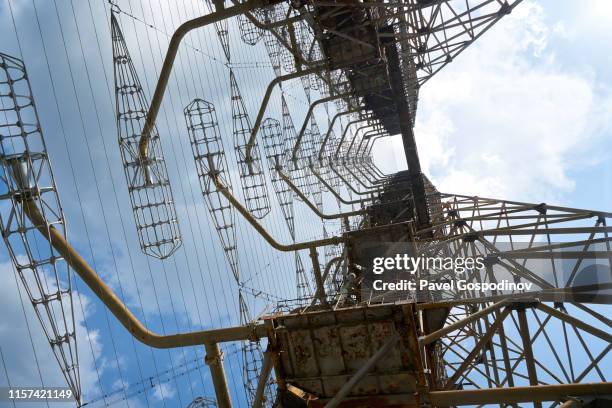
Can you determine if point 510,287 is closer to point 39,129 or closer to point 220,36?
point 39,129

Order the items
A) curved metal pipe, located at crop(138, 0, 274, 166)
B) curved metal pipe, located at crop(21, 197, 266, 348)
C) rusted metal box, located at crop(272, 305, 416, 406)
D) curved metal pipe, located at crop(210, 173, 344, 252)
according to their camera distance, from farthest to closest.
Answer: curved metal pipe, located at crop(210, 173, 344, 252), curved metal pipe, located at crop(138, 0, 274, 166), curved metal pipe, located at crop(21, 197, 266, 348), rusted metal box, located at crop(272, 305, 416, 406)

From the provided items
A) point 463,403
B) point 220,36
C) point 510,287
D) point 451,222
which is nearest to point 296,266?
point 451,222

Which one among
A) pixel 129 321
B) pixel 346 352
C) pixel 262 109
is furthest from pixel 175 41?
pixel 346 352

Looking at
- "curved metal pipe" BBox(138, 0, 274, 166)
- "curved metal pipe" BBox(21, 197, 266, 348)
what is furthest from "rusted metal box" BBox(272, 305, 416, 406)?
"curved metal pipe" BBox(138, 0, 274, 166)

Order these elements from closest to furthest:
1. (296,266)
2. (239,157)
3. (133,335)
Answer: (133,335), (239,157), (296,266)

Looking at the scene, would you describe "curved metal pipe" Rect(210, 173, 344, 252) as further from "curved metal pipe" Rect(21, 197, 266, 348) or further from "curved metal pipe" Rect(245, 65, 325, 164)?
"curved metal pipe" Rect(21, 197, 266, 348)

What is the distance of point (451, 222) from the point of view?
1869cm

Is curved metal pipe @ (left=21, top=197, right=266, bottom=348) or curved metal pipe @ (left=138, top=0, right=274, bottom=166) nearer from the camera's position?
curved metal pipe @ (left=21, top=197, right=266, bottom=348)

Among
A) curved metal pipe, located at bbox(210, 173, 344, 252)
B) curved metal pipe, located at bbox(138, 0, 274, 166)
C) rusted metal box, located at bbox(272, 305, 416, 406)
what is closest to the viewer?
rusted metal box, located at bbox(272, 305, 416, 406)

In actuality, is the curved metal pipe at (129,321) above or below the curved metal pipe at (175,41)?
below

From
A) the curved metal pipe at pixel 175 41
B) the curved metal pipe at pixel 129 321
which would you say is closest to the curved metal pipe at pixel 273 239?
the curved metal pipe at pixel 175 41

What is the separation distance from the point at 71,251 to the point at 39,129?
9.44 ft

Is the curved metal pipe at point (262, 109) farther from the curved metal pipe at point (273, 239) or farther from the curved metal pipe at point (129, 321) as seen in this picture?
the curved metal pipe at point (129, 321)

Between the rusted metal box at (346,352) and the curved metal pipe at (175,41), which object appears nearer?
the rusted metal box at (346,352)
